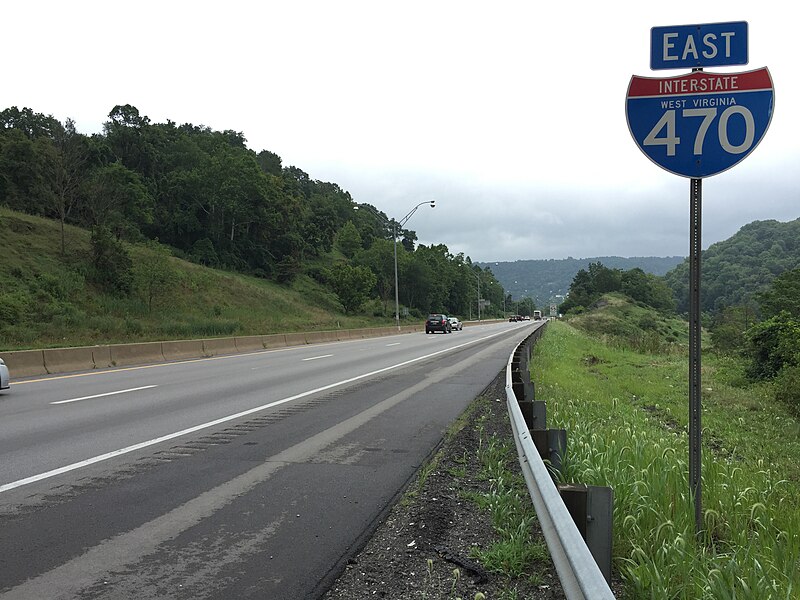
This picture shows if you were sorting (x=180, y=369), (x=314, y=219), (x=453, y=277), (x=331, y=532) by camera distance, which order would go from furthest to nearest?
1. (x=453, y=277)
2. (x=314, y=219)
3. (x=180, y=369)
4. (x=331, y=532)

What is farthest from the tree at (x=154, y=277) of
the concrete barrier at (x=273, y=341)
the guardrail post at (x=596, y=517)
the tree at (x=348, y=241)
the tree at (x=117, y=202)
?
the tree at (x=348, y=241)

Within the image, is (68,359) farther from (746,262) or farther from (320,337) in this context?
(746,262)

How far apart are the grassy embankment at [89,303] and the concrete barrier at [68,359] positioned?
4364 millimetres

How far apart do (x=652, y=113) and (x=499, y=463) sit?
13.3 feet

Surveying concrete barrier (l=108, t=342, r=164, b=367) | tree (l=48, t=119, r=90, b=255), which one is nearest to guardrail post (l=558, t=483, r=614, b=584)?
concrete barrier (l=108, t=342, r=164, b=367)

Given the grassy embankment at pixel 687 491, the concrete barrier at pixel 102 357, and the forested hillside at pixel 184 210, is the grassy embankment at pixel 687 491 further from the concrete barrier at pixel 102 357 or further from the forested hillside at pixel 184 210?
the forested hillside at pixel 184 210

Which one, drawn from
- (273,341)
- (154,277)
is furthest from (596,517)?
(154,277)

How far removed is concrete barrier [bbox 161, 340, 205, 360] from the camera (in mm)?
22750

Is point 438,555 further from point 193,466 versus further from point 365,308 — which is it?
point 365,308

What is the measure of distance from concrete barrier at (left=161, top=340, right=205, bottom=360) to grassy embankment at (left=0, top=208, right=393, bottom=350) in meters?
4.52

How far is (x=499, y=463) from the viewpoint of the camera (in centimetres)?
697

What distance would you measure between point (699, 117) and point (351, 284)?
70.6 metres

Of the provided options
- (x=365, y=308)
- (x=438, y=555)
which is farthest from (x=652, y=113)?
(x=365, y=308)

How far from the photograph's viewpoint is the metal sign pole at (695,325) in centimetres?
411
